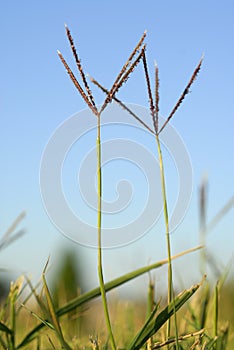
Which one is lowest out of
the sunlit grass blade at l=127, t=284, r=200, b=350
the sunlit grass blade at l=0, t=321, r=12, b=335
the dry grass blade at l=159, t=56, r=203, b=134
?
the sunlit grass blade at l=0, t=321, r=12, b=335

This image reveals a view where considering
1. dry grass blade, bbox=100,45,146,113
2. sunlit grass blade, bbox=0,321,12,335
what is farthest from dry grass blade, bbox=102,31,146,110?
sunlit grass blade, bbox=0,321,12,335

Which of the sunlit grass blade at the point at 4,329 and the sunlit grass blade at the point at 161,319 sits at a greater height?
the sunlit grass blade at the point at 161,319

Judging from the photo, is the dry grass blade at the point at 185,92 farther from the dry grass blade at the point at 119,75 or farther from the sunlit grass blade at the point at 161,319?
the sunlit grass blade at the point at 161,319

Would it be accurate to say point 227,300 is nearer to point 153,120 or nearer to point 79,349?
point 79,349

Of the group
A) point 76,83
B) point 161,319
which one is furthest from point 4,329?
point 76,83

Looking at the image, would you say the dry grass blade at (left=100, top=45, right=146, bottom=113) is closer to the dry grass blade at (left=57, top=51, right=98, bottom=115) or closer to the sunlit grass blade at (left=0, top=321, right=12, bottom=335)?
the dry grass blade at (left=57, top=51, right=98, bottom=115)

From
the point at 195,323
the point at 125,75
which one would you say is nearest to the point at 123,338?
the point at 195,323

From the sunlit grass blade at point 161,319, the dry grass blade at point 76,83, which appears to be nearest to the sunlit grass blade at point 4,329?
the sunlit grass blade at point 161,319

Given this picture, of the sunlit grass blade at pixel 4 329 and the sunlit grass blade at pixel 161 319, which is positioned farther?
the sunlit grass blade at pixel 4 329
